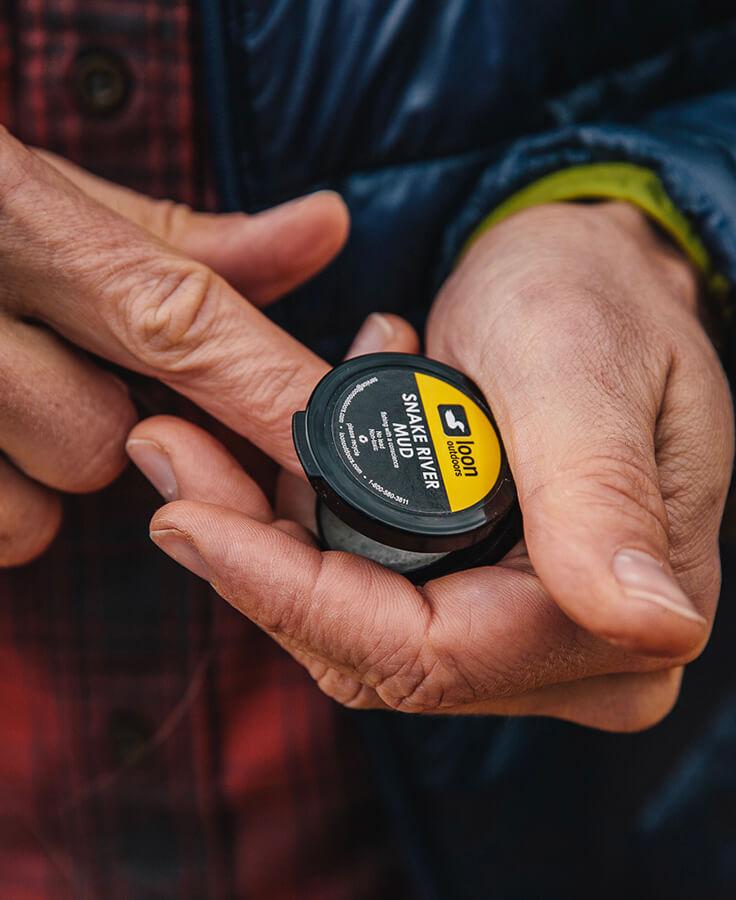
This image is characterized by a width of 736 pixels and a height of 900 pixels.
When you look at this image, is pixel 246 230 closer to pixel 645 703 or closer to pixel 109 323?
pixel 109 323

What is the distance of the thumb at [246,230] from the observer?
141cm

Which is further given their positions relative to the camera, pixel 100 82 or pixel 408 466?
pixel 100 82

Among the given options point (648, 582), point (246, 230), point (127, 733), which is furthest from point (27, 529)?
point (648, 582)

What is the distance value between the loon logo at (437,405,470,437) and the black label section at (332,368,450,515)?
0.03 m

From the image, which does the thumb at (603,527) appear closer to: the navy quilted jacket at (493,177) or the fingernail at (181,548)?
the fingernail at (181,548)

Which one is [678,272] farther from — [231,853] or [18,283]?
[231,853]

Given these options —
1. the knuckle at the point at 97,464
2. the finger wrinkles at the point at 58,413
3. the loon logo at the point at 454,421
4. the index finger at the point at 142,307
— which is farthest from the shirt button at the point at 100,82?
the loon logo at the point at 454,421

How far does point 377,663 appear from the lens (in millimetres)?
1095

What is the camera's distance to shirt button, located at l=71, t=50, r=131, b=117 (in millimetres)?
1405

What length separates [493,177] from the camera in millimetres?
1627

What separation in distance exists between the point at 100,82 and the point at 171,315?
52cm

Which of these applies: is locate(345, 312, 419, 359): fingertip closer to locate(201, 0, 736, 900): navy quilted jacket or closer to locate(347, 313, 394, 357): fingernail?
locate(347, 313, 394, 357): fingernail

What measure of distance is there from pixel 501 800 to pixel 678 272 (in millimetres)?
1190

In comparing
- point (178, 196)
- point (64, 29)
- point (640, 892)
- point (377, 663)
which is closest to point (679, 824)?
point (640, 892)
